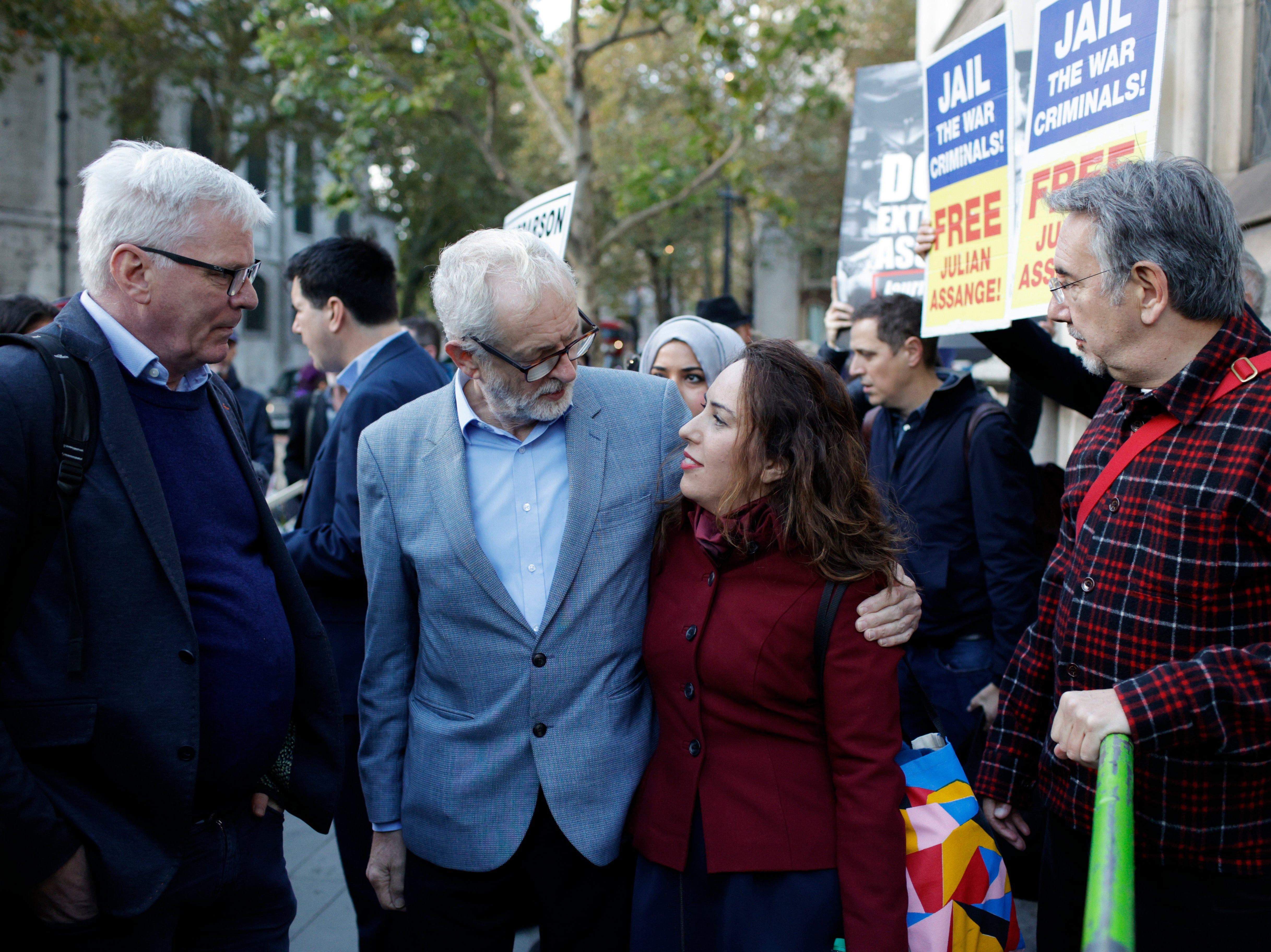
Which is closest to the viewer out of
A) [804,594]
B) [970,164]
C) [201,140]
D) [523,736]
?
[804,594]

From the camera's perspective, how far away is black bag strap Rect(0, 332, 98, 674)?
1854 millimetres

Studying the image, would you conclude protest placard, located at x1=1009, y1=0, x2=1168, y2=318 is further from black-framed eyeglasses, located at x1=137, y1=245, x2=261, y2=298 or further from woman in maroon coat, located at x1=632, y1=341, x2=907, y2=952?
black-framed eyeglasses, located at x1=137, y1=245, x2=261, y2=298

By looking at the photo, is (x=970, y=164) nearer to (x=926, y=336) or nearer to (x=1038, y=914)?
(x=926, y=336)

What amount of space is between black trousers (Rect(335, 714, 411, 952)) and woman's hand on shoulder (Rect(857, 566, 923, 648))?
1.96 meters

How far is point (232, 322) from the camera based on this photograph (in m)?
2.31

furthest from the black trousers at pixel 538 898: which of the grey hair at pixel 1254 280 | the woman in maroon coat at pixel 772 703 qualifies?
the grey hair at pixel 1254 280

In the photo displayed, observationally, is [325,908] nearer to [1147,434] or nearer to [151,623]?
[151,623]

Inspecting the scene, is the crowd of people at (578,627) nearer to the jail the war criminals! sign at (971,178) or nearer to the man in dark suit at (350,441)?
the man in dark suit at (350,441)

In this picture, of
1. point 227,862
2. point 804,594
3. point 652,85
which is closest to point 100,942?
point 227,862

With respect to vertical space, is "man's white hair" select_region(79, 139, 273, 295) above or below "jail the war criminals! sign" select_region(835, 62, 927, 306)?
below

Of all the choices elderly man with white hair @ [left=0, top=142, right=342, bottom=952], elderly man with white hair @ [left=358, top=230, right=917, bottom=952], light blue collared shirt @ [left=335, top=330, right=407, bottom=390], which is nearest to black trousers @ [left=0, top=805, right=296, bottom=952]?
elderly man with white hair @ [left=0, top=142, right=342, bottom=952]

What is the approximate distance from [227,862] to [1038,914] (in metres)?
1.88

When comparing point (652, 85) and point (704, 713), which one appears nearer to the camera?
point (704, 713)

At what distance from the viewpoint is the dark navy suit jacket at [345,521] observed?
329 cm
